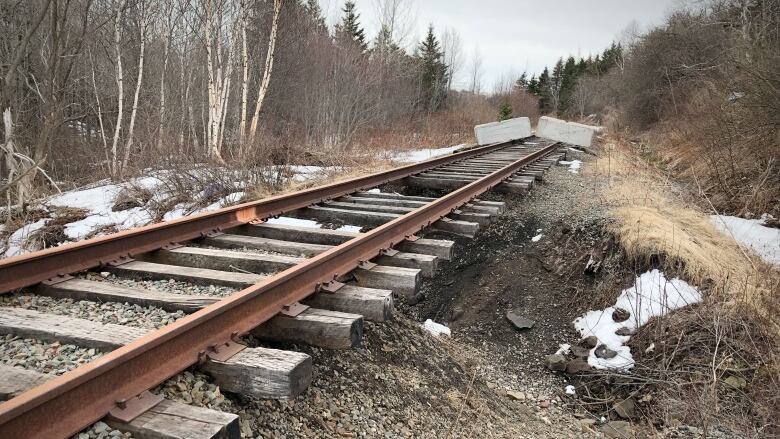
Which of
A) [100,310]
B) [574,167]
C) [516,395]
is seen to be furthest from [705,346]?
[574,167]

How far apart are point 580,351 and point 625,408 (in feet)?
2.25

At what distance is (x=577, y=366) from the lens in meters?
4.07

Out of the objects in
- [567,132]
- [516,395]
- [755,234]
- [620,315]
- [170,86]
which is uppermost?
[170,86]

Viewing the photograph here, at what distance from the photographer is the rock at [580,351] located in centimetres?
418

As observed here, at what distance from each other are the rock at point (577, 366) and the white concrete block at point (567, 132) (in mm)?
15769

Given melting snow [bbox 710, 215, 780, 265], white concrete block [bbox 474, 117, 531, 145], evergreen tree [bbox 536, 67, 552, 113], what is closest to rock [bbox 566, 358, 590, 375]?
melting snow [bbox 710, 215, 780, 265]

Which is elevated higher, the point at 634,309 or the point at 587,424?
the point at 634,309

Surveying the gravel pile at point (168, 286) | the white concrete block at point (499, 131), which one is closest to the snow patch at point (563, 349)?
the gravel pile at point (168, 286)

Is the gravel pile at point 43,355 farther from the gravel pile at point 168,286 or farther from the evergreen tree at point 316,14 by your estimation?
the evergreen tree at point 316,14

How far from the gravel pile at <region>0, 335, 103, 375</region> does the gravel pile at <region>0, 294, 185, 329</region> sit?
283 mm

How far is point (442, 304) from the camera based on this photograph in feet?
16.6

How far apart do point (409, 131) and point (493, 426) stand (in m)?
25.2

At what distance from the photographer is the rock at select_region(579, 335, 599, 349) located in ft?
13.9

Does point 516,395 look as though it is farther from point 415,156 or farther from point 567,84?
point 567,84
